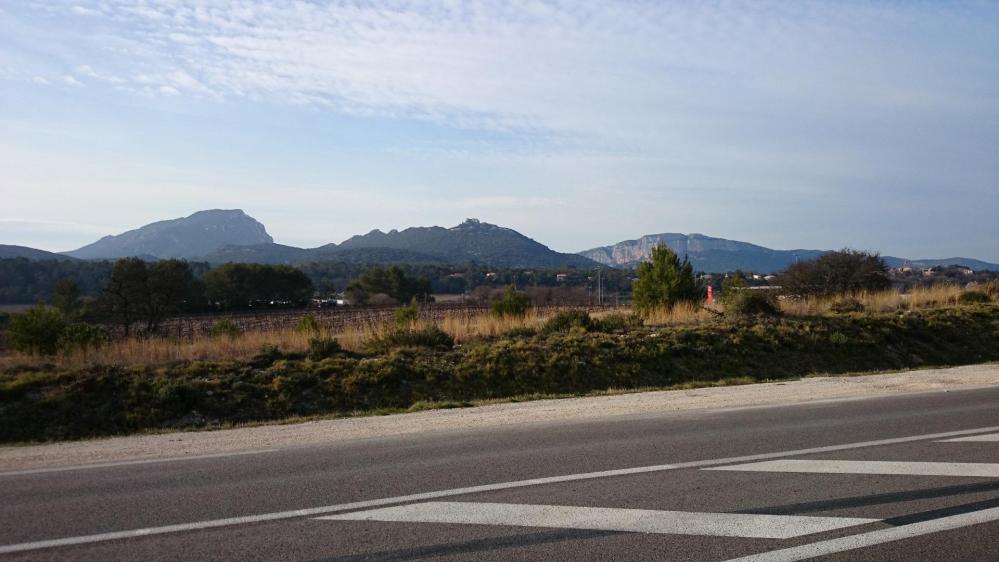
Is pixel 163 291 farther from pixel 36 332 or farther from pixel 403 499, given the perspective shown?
pixel 403 499

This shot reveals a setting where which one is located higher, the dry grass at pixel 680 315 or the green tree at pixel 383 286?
the green tree at pixel 383 286

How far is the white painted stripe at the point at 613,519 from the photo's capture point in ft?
18.3

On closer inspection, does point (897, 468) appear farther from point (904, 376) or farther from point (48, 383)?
point (48, 383)

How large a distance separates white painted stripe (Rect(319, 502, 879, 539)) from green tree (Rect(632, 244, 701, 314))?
22.3 m

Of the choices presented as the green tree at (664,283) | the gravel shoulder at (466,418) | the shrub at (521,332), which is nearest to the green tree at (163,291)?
the green tree at (664,283)

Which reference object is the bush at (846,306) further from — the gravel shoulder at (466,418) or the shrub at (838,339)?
the gravel shoulder at (466,418)

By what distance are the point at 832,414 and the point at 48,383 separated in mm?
13037

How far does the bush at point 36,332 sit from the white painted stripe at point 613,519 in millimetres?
16208

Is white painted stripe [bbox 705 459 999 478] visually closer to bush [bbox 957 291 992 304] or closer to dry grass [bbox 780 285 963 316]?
dry grass [bbox 780 285 963 316]

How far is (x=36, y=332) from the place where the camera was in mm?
19125

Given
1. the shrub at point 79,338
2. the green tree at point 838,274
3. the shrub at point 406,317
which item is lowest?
the shrub at point 79,338

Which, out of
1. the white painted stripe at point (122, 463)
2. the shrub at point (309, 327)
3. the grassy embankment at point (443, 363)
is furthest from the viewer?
the shrub at point (309, 327)

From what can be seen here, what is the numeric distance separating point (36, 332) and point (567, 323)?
1400 cm

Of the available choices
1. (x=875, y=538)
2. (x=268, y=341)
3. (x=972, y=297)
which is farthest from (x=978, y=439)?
(x=972, y=297)
